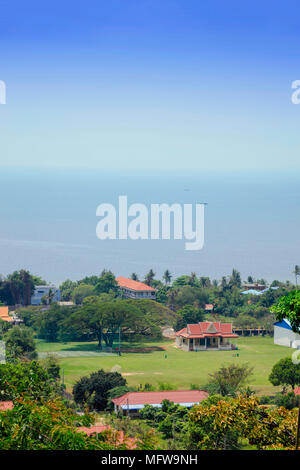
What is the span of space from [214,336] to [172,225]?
57.5 metres

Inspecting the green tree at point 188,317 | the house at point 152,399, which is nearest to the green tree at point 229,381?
the house at point 152,399

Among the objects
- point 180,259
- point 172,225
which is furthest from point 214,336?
point 172,225

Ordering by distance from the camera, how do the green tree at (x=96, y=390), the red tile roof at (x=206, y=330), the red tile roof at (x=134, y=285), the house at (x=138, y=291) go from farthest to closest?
the red tile roof at (x=134, y=285)
the house at (x=138, y=291)
the red tile roof at (x=206, y=330)
the green tree at (x=96, y=390)

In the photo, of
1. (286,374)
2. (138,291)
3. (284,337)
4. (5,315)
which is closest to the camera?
(286,374)

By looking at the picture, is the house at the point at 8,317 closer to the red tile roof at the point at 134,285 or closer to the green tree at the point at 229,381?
the red tile roof at the point at 134,285

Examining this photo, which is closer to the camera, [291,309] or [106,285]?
[291,309]

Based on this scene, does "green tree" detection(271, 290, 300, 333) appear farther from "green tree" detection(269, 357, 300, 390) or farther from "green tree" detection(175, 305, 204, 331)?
"green tree" detection(175, 305, 204, 331)

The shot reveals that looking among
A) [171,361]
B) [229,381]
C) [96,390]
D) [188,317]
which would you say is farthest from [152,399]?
[188,317]

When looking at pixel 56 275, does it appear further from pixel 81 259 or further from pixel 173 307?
pixel 173 307

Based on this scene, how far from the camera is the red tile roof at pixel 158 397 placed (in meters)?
17.1

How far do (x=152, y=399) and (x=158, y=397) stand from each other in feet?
0.70

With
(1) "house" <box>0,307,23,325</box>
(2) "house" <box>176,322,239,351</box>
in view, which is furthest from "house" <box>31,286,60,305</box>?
(2) "house" <box>176,322,239,351</box>

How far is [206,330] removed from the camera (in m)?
29.5

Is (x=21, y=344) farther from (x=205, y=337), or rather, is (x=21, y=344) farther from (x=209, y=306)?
(x=209, y=306)
